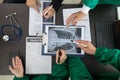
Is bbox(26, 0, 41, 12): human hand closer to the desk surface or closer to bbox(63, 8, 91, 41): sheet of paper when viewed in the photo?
the desk surface

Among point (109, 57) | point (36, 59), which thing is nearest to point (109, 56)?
point (109, 57)

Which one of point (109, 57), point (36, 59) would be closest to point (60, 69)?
point (36, 59)

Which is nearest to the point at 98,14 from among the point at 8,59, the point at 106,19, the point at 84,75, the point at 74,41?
the point at 106,19

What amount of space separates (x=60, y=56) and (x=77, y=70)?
0.36 ft

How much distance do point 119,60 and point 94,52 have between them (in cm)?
13

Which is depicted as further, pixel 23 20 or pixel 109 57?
pixel 23 20

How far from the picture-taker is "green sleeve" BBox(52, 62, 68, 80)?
1049 mm

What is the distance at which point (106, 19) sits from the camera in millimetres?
1192

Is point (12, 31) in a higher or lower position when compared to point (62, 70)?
higher

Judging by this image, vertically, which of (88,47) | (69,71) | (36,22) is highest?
(36,22)

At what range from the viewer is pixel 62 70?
3.47 feet

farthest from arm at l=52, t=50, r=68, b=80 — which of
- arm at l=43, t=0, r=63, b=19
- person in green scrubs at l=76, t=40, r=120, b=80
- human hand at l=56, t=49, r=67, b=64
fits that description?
arm at l=43, t=0, r=63, b=19

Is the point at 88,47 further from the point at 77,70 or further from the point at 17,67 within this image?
the point at 17,67

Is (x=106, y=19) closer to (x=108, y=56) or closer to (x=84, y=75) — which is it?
(x=108, y=56)
